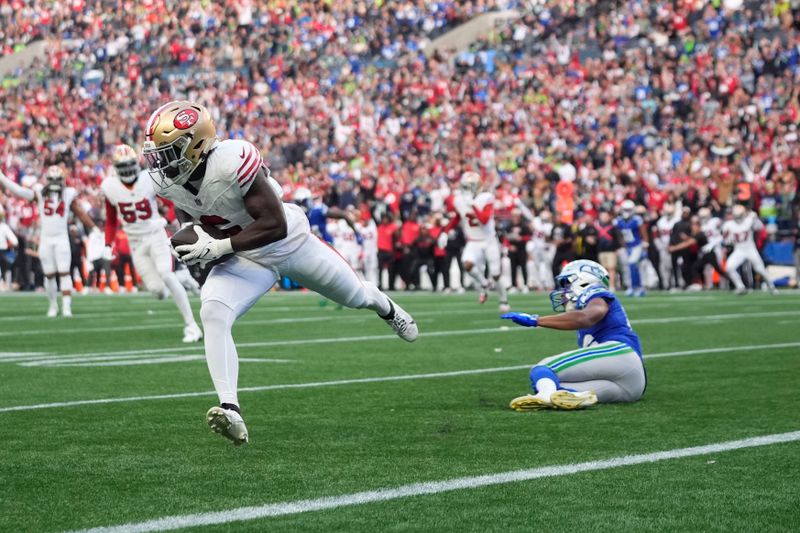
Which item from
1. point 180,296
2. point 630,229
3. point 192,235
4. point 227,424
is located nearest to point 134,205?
point 180,296

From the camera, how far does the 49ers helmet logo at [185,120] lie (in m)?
5.68

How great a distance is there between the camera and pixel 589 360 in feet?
23.3

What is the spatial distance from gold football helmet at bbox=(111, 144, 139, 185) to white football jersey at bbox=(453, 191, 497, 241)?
6.05 metres

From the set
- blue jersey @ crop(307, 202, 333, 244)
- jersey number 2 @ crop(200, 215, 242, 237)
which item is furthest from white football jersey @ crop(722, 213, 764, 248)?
jersey number 2 @ crop(200, 215, 242, 237)

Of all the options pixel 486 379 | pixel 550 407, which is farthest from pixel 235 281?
pixel 486 379

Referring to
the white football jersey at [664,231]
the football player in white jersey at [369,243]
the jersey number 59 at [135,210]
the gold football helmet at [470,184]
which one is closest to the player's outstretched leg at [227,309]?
the jersey number 59 at [135,210]

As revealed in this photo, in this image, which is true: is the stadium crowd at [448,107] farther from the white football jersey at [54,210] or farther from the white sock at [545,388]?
the white sock at [545,388]

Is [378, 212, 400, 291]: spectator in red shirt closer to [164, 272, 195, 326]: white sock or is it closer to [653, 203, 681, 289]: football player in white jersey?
[653, 203, 681, 289]: football player in white jersey

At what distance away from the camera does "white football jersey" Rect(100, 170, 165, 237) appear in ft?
41.2

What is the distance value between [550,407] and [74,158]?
2966 centimetres

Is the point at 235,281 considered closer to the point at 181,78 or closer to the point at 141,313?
the point at 141,313

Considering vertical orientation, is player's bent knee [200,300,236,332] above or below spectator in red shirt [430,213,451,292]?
above

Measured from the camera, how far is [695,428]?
6.29 m

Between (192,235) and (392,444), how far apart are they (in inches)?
49.2
